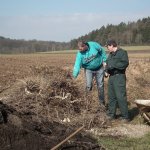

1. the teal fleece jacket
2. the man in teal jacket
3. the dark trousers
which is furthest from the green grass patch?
the teal fleece jacket

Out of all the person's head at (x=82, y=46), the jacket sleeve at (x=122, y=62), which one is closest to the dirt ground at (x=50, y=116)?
the person's head at (x=82, y=46)

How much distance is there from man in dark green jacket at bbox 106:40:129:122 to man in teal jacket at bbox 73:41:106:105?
46cm

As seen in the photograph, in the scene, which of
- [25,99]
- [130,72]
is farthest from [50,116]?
[130,72]

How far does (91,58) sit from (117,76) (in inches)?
38.4

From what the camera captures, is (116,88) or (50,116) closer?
(50,116)

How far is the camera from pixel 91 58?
10.8 meters

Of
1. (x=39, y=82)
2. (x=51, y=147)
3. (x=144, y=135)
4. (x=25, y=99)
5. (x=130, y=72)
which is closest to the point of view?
(x=51, y=147)

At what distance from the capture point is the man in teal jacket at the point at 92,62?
10.8m

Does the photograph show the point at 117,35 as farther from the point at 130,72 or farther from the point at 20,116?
the point at 20,116

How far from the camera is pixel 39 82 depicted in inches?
427

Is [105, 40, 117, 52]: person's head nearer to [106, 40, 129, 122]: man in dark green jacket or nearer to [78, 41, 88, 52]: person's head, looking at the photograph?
[106, 40, 129, 122]: man in dark green jacket

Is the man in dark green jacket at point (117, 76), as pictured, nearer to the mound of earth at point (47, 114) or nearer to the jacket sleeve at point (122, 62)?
the jacket sleeve at point (122, 62)

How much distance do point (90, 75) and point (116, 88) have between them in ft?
3.46

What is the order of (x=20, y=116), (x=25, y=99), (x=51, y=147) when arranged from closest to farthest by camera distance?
(x=51, y=147), (x=20, y=116), (x=25, y=99)
